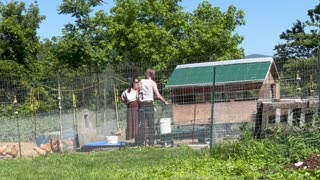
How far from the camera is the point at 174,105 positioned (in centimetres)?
1356

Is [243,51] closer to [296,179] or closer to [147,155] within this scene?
[147,155]

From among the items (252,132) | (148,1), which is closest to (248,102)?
(252,132)

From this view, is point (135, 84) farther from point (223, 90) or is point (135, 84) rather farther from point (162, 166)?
point (162, 166)

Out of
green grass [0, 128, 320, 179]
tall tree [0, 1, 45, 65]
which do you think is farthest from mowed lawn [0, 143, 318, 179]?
tall tree [0, 1, 45, 65]

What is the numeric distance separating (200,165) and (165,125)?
4184 millimetres

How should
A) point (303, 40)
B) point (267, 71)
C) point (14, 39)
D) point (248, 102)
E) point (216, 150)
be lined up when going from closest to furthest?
point (216, 150)
point (248, 102)
point (267, 71)
point (14, 39)
point (303, 40)

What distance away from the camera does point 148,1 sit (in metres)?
31.9

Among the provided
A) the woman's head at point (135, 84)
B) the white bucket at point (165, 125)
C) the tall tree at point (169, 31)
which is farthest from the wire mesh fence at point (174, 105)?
the tall tree at point (169, 31)

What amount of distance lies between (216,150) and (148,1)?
78.0 ft

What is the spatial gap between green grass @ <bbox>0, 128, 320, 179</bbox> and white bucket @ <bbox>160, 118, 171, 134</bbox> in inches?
76.6

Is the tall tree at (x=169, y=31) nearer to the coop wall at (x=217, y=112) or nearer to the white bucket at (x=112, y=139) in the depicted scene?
the coop wall at (x=217, y=112)

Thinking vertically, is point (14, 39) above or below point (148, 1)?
below

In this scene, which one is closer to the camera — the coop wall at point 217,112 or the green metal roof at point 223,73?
the coop wall at point 217,112

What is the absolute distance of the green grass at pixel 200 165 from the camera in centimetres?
743
